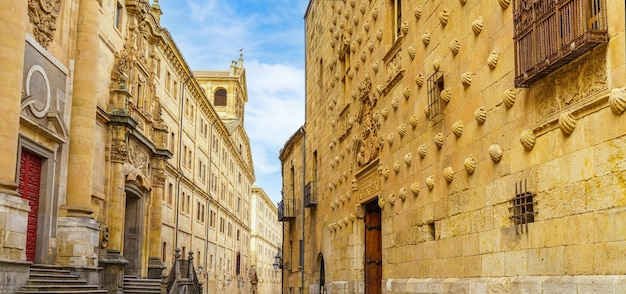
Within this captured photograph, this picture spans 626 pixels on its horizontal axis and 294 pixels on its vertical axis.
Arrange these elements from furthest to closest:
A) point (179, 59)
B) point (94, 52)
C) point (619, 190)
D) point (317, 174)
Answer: point (179, 59), point (317, 174), point (94, 52), point (619, 190)

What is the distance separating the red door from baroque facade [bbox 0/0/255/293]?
24 millimetres

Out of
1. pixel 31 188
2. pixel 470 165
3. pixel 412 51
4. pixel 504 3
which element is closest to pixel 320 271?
pixel 31 188

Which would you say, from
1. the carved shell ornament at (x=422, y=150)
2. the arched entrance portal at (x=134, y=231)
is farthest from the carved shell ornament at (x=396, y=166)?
the arched entrance portal at (x=134, y=231)

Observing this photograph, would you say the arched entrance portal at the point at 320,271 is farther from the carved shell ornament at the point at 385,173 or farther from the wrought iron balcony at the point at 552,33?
the wrought iron balcony at the point at 552,33

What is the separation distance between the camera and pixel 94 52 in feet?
64.5

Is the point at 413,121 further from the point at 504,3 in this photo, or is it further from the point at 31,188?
the point at 31,188

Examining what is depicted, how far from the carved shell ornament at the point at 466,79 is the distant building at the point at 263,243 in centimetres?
6608

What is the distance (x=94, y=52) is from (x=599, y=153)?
1593 centimetres

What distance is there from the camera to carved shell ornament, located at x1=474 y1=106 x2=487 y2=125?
31.3ft

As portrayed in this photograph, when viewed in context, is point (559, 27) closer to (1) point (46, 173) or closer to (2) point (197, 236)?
(1) point (46, 173)

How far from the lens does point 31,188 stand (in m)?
16.9

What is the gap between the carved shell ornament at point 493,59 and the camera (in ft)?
30.1

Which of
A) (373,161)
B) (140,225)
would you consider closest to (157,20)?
(140,225)

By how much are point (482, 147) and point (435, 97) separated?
2363mm
